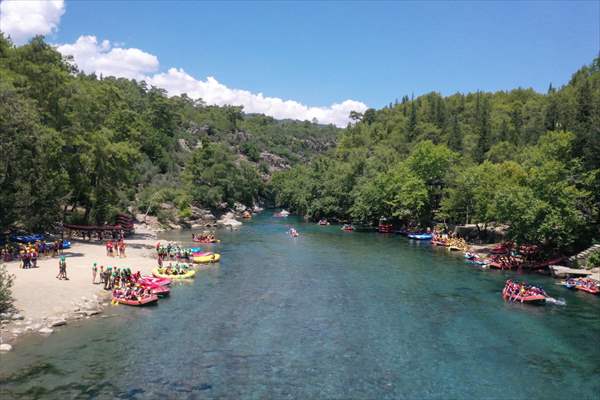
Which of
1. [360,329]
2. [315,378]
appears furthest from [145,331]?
[360,329]

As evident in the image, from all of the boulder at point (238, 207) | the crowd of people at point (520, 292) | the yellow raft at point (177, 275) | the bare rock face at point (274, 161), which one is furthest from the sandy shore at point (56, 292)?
the bare rock face at point (274, 161)

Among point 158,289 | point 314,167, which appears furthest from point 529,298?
point 314,167

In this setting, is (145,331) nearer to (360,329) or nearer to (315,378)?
(315,378)

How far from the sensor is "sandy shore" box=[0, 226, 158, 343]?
28.2 meters

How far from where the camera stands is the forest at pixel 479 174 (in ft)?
169

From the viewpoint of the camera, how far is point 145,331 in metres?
29.1

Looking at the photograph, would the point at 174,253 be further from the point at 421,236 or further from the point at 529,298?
the point at 421,236

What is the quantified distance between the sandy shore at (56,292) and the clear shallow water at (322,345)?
5.18 feet

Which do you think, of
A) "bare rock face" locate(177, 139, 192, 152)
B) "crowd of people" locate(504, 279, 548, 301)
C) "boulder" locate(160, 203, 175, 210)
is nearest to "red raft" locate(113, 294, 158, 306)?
"crowd of people" locate(504, 279, 548, 301)

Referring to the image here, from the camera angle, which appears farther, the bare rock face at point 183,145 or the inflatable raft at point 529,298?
the bare rock face at point 183,145

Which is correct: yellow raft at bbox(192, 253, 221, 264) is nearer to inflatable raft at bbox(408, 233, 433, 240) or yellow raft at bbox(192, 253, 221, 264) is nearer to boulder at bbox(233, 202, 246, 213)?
Answer: inflatable raft at bbox(408, 233, 433, 240)

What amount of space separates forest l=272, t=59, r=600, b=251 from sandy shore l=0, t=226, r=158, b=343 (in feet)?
135

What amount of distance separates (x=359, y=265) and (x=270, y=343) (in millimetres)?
26268

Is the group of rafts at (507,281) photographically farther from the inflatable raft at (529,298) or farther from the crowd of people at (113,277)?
the crowd of people at (113,277)
